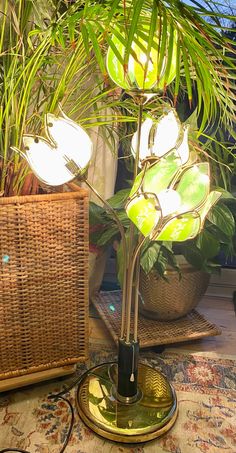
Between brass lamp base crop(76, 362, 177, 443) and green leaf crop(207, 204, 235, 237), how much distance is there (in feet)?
1.58

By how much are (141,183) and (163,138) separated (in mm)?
145

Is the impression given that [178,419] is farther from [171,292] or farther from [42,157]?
[42,157]

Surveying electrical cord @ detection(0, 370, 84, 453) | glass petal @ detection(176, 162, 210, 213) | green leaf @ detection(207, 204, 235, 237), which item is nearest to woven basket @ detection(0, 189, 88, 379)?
electrical cord @ detection(0, 370, 84, 453)

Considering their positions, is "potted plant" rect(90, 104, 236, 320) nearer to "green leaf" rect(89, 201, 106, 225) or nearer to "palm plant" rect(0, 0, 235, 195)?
"green leaf" rect(89, 201, 106, 225)

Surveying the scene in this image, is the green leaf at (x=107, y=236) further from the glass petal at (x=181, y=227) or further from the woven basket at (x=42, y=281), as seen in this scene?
the glass petal at (x=181, y=227)

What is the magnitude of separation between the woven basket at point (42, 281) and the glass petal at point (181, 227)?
297 millimetres

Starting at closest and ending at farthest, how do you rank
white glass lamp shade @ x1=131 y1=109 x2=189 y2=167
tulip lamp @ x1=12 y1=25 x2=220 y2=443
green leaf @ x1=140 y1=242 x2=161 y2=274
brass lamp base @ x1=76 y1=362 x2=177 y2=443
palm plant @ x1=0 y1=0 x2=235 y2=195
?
palm plant @ x1=0 y1=0 x2=235 y2=195 < tulip lamp @ x1=12 y1=25 x2=220 y2=443 < white glass lamp shade @ x1=131 y1=109 x2=189 y2=167 < brass lamp base @ x1=76 y1=362 x2=177 y2=443 < green leaf @ x1=140 y1=242 x2=161 y2=274

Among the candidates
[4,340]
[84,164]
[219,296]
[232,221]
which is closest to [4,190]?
[84,164]

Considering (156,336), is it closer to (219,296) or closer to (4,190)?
(219,296)

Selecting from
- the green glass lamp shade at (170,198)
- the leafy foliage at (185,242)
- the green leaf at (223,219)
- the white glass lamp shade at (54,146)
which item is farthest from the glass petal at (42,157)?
the green leaf at (223,219)

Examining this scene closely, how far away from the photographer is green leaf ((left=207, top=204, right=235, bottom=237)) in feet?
4.15

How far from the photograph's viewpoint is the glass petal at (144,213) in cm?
83

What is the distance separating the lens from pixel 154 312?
1.44 m

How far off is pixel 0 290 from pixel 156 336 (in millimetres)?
576
